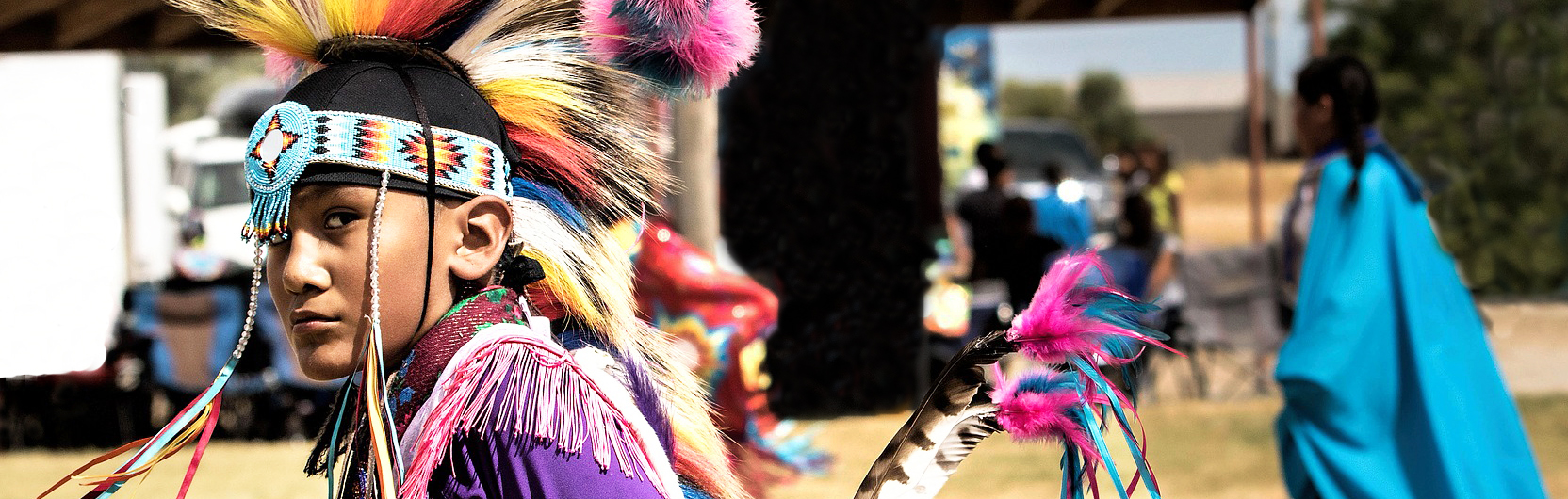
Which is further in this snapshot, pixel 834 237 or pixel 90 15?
pixel 90 15

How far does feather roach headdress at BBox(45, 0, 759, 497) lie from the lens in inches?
55.6

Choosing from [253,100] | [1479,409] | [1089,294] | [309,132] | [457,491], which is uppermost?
[253,100]

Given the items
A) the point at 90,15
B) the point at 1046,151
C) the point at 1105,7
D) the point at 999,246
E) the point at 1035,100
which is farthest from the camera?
the point at 1035,100

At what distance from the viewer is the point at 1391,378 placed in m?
3.40

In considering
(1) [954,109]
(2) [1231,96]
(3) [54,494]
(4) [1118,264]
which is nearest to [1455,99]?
(1) [954,109]

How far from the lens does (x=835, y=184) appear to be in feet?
20.1

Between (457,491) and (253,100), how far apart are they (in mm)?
12491

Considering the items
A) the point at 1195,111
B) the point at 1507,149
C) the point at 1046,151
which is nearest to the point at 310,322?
the point at 1507,149

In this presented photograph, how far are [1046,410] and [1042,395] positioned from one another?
0.01m

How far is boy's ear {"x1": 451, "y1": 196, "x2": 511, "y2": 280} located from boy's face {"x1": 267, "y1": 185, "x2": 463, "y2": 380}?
21mm

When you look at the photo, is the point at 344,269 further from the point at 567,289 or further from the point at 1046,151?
the point at 1046,151

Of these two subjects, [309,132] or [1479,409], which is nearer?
[309,132]

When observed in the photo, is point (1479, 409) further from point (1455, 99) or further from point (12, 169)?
point (1455, 99)

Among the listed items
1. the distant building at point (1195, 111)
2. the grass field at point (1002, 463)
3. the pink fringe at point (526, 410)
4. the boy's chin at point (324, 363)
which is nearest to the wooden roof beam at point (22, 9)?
the grass field at point (1002, 463)
